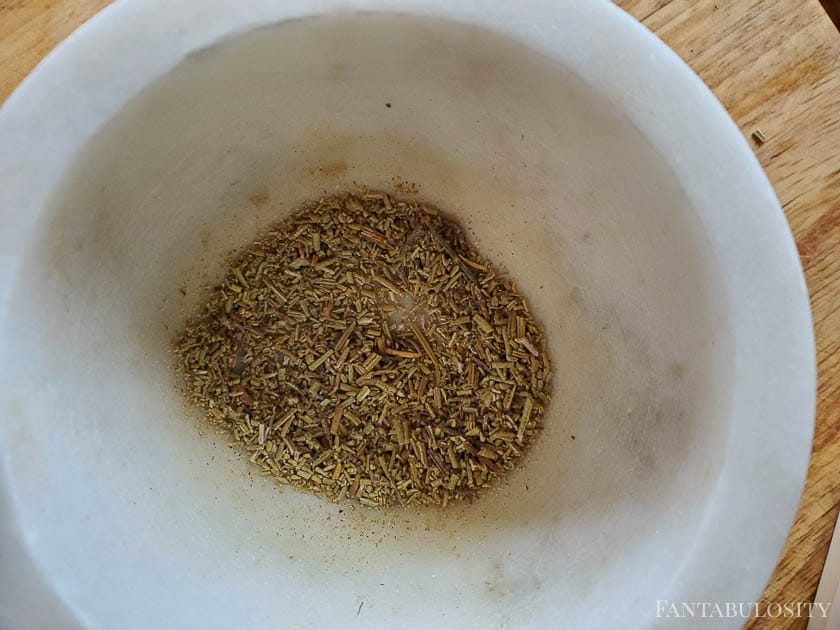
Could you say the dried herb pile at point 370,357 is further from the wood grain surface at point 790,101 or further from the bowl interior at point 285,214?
the wood grain surface at point 790,101

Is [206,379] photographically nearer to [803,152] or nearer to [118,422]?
[118,422]

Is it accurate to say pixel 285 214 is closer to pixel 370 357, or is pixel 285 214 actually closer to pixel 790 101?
pixel 370 357

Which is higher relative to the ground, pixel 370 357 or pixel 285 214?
pixel 285 214

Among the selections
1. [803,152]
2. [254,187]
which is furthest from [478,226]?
[803,152]

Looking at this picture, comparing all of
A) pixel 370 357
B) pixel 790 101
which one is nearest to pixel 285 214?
pixel 370 357

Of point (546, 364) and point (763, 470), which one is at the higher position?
point (546, 364)
